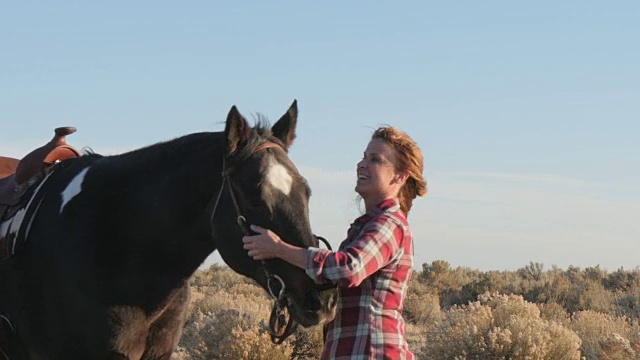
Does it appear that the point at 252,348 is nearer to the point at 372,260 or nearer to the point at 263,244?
the point at 263,244

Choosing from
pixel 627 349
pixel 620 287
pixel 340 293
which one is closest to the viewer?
pixel 340 293

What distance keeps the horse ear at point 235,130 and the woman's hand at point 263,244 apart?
1.45ft

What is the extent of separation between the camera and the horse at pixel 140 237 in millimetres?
3971

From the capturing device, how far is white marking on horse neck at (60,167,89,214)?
457 cm

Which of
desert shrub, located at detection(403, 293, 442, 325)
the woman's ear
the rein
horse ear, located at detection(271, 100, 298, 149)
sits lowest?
the rein

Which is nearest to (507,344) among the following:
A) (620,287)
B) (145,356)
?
(145,356)

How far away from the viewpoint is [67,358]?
427cm

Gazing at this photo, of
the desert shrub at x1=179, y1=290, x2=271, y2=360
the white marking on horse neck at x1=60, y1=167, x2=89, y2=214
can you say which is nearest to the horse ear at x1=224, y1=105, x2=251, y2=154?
the white marking on horse neck at x1=60, y1=167, x2=89, y2=214

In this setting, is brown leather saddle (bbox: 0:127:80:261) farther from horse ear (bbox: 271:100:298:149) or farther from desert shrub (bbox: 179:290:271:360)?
desert shrub (bbox: 179:290:271:360)

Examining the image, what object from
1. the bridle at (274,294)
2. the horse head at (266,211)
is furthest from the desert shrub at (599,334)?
the horse head at (266,211)

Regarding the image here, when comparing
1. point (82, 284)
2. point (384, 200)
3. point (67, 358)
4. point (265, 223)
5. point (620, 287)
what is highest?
point (620, 287)

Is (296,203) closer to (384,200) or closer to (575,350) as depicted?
(384,200)

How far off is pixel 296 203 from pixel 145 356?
134 centimetres

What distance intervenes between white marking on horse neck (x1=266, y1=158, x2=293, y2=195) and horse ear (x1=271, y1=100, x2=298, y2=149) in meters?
0.37
